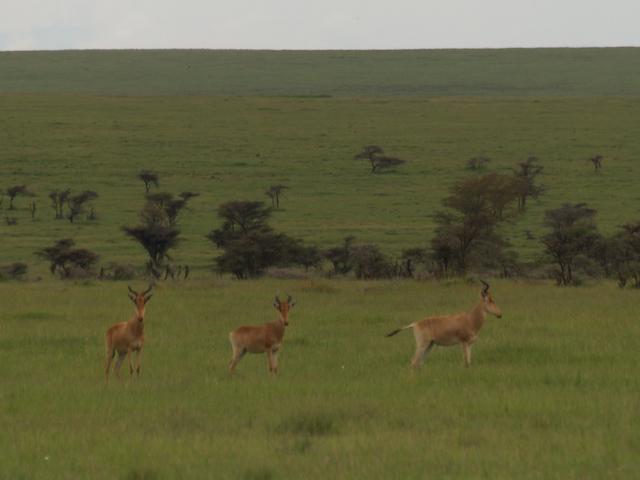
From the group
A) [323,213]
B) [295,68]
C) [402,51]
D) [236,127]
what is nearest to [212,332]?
[323,213]

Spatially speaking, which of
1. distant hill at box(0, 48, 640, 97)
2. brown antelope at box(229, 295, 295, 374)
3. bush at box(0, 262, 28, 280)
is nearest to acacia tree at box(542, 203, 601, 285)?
bush at box(0, 262, 28, 280)

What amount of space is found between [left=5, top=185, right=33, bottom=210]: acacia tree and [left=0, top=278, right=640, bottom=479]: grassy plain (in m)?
37.9

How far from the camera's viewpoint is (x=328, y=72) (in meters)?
133

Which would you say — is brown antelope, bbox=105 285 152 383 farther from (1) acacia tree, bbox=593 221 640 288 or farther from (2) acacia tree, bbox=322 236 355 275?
(2) acacia tree, bbox=322 236 355 275

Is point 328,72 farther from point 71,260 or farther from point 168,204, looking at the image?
point 71,260

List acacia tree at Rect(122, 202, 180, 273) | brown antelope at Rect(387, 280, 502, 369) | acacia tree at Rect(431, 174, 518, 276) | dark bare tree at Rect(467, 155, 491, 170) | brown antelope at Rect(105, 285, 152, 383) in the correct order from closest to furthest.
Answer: brown antelope at Rect(105, 285, 152, 383) → brown antelope at Rect(387, 280, 502, 369) → acacia tree at Rect(431, 174, 518, 276) → acacia tree at Rect(122, 202, 180, 273) → dark bare tree at Rect(467, 155, 491, 170)

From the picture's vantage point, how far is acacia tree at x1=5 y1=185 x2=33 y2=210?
56269 mm

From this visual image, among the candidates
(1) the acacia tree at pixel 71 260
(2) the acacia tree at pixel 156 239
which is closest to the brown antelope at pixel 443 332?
(1) the acacia tree at pixel 71 260

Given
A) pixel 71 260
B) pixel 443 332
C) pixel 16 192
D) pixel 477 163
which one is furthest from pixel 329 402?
pixel 477 163

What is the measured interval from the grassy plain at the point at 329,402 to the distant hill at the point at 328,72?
9687 centimetres

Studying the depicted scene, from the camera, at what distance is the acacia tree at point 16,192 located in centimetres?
5627

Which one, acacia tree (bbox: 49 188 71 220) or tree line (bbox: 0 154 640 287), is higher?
acacia tree (bbox: 49 188 71 220)

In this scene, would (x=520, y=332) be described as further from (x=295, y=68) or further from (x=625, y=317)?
(x=295, y=68)

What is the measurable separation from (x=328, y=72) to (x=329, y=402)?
123629mm
